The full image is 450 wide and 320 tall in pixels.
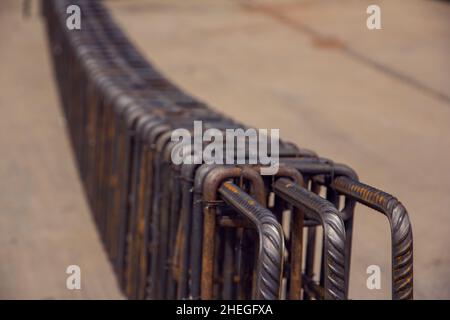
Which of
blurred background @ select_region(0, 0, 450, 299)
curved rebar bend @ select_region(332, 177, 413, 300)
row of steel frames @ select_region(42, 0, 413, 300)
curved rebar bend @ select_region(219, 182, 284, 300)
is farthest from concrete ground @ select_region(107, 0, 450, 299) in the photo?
curved rebar bend @ select_region(219, 182, 284, 300)

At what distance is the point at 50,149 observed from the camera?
10.8m

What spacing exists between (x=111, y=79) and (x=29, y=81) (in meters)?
7.14

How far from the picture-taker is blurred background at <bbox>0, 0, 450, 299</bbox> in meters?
7.66

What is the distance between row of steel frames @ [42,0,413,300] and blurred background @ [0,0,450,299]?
1.89 feet

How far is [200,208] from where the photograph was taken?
4781 mm

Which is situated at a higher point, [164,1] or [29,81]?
[164,1]

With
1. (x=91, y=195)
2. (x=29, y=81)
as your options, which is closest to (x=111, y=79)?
(x=91, y=195)

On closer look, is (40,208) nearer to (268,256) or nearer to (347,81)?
(268,256)

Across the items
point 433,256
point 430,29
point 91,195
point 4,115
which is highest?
point 430,29

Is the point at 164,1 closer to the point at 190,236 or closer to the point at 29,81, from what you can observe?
the point at 29,81

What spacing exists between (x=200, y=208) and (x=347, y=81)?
387 inches

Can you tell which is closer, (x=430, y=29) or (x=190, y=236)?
(x=190, y=236)

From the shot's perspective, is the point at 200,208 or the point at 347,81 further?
the point at 347,81

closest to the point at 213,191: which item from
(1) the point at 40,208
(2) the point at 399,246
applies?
(2) the point at 399,246
